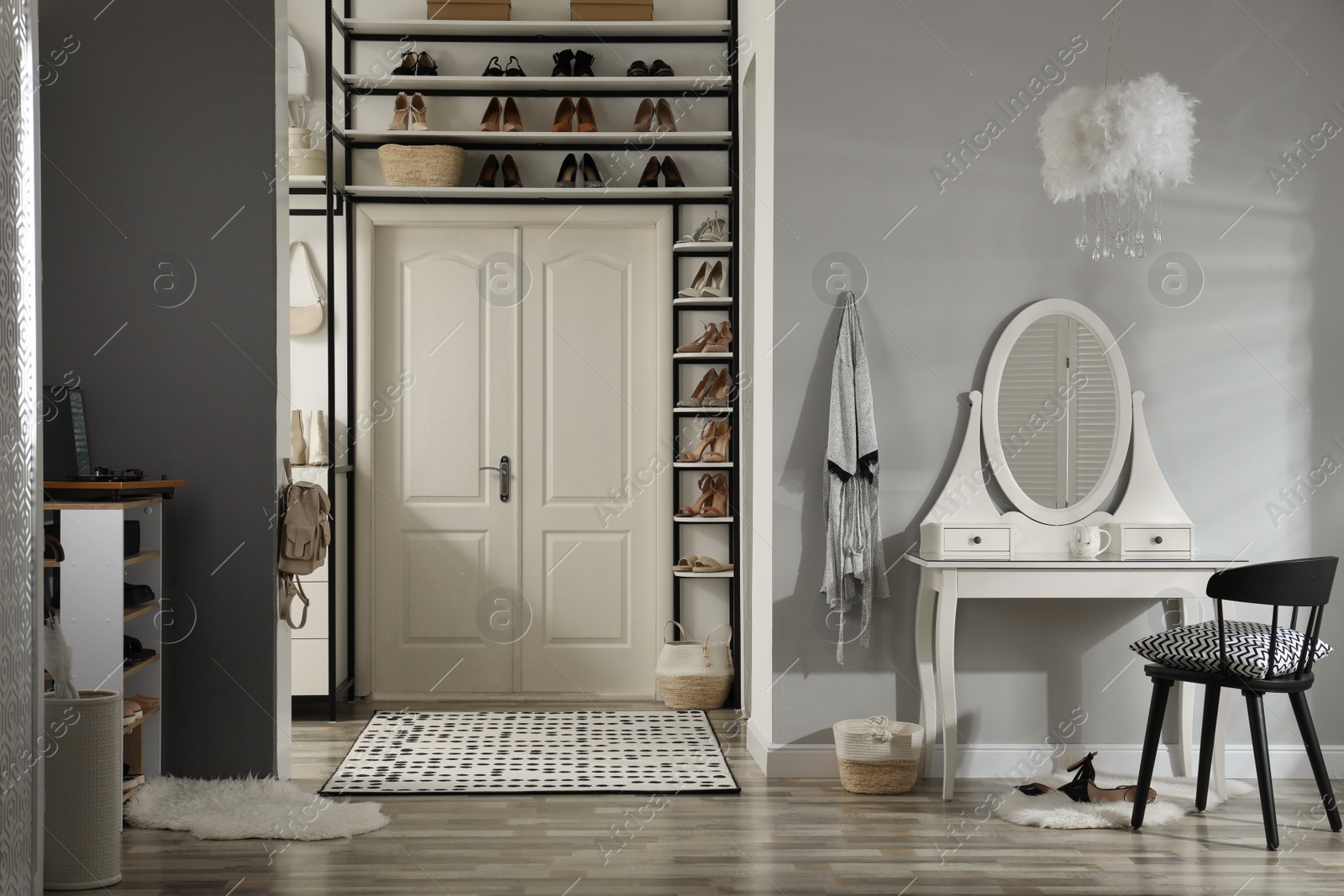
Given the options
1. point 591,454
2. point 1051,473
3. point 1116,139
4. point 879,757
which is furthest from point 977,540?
point 591,454

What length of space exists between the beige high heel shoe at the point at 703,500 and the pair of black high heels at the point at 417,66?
2.13 metres

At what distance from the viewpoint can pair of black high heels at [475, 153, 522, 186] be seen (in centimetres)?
469

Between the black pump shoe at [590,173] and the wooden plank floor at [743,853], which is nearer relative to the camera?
the wooden plank floor at [743,853]

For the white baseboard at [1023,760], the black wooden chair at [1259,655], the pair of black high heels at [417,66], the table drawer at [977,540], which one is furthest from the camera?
the pair of black high heels at [417,66]

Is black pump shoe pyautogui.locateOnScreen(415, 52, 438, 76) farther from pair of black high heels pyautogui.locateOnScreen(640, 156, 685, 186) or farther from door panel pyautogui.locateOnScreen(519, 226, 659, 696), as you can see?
pair of black high heels pyautogui.locateOnScreen(640, 156, 685, 186)

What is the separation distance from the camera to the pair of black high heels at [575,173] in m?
4.70

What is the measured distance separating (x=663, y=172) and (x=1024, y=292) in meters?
1.74

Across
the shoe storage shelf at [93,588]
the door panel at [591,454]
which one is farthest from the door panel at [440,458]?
the shoe storage shelf at [93,588]

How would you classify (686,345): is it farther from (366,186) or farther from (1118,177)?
(1118,177)

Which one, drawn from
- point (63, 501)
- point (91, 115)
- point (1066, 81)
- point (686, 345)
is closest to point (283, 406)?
point (63, 501)

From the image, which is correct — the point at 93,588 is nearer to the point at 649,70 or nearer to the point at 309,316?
the point at 309,316

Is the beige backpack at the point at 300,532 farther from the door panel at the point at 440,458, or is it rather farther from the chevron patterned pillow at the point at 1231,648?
the chevron patterned pillow at the point at 1231,648

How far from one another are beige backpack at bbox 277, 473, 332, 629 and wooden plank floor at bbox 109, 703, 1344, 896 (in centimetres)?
78

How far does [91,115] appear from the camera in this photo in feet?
11.0
